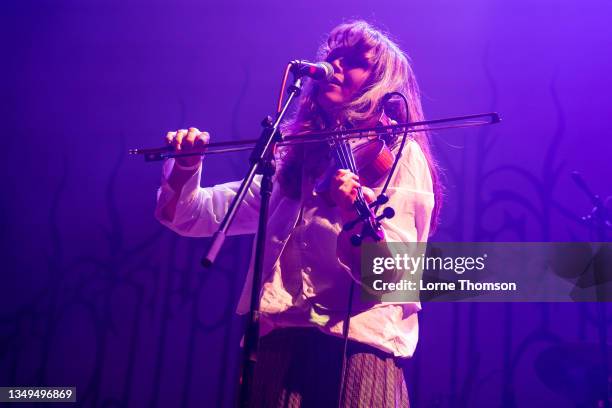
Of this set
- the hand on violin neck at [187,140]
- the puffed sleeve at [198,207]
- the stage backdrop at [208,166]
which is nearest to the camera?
the hand on violin neck at [187,140]

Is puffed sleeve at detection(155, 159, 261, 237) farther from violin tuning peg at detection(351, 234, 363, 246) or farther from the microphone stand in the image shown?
violin tuning peg at detection(351, 234, 363, 246)

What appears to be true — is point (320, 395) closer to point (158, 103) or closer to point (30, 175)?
point (158, 103)

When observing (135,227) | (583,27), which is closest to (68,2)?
(135,227)

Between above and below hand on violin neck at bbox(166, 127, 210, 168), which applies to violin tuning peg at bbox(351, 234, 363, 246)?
below

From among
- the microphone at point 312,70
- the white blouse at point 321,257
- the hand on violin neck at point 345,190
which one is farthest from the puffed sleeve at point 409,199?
the microphone at point 312,70

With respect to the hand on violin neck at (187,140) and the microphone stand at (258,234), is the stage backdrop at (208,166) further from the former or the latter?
the microphone stand at (258,234)

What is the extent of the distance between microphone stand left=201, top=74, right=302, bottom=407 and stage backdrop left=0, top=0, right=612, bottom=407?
45.9 inches

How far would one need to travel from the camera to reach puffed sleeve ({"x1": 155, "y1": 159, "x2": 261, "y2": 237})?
4.57 feet

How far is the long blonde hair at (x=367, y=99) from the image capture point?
1.43 m

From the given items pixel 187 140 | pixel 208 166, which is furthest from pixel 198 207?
pixel 208 166

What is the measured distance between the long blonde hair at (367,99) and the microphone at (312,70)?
11 centimetres

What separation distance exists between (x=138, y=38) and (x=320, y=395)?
2.01m

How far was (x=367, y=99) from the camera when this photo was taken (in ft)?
4.75

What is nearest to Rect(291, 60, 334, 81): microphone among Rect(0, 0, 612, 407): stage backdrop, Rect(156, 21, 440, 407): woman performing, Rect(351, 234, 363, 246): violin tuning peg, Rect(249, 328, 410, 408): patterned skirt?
Rect(156, 21, 440, 407): woman performing
